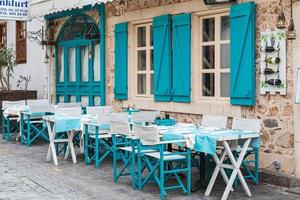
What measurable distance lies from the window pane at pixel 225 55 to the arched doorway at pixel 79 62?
153 inches

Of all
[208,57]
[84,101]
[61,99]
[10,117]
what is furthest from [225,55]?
[61,99]

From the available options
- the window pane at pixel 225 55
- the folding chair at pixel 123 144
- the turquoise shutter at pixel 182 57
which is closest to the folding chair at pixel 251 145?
the folding chair at pixel 123 144

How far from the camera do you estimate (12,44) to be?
1719 centimetres

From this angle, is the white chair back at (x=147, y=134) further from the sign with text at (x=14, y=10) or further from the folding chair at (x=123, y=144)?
the sign with text at (x=14, y=10)

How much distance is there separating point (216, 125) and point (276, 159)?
0.97 m

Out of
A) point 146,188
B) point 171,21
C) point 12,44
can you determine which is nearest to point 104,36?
point 171,21

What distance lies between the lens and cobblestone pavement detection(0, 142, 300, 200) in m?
6.73

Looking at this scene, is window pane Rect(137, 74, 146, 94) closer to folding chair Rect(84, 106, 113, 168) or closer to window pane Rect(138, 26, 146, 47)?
window pane Rect(138, 26, 146, 47)

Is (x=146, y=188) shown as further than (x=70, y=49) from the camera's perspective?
No

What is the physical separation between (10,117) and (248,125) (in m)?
6.95

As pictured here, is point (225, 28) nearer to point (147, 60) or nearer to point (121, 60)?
point (147, 60)

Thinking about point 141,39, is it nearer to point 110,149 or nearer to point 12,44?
point 110,149

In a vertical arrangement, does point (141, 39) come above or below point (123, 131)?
above

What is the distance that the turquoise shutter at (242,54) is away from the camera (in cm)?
793
